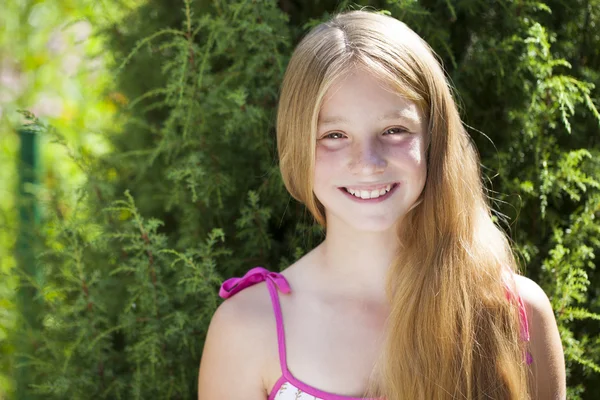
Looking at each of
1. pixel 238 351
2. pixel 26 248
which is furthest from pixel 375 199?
pixel 26 248

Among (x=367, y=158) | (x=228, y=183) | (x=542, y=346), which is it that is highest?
(x=367, y=158)

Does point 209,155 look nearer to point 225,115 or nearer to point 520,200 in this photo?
point 225,115

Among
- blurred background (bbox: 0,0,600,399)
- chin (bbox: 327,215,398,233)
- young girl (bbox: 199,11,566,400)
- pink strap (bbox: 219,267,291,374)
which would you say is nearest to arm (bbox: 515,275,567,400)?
young girl (bbox: 199,11,566,400)

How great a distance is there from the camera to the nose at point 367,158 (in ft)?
5.29

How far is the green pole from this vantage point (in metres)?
2.35

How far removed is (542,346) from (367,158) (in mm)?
681

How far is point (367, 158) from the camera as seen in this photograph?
5.28 ft

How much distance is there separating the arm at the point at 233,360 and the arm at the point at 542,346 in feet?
2.25

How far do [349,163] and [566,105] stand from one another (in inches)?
34.2

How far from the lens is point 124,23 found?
8.08 feet

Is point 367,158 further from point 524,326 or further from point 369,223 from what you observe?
point 524,326

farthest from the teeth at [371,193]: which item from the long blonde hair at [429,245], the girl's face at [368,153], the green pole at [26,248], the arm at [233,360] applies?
the green pole at [26,248]

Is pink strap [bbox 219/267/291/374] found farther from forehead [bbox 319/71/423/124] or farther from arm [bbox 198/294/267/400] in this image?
forehead [bbox 319/71/423/124]

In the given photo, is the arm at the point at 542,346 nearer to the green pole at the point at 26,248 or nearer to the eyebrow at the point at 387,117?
the eyebrow at the point at 387,117
